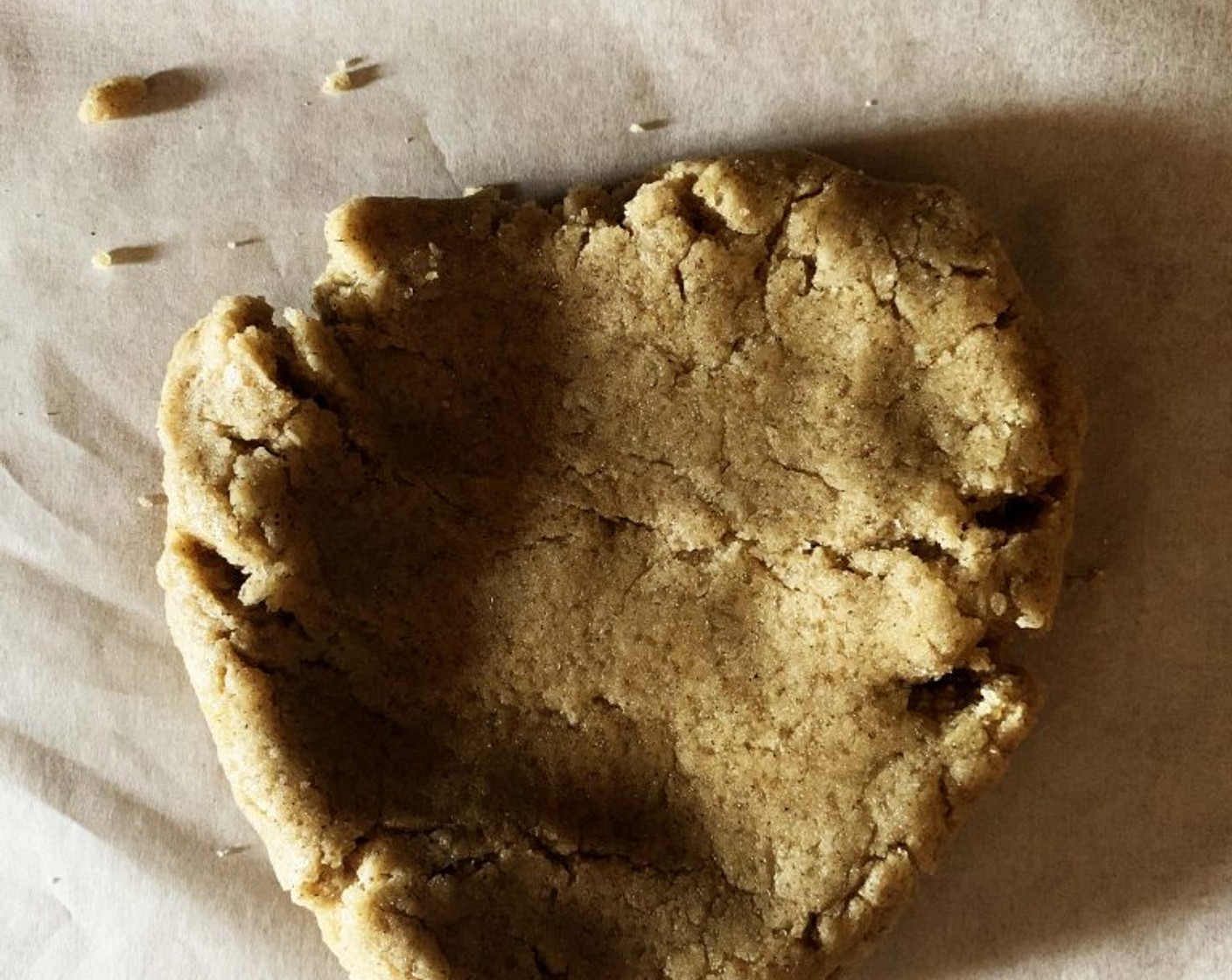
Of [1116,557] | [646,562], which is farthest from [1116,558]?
[646,562]

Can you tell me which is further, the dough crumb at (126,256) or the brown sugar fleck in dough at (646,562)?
the dough crumb at (126,256)

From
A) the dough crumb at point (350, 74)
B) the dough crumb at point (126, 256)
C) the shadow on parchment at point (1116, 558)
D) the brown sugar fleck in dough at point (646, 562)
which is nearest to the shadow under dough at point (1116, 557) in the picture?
the shadow on parchment at point (1116, 558)

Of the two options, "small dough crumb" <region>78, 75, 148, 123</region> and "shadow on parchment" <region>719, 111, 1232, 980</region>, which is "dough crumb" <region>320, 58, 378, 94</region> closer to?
"small dough crumb" <region>78, 75, 148, 123</region>

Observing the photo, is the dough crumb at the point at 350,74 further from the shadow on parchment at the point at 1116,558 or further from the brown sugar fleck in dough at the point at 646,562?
the shadow on parchment at the point at 1116,558

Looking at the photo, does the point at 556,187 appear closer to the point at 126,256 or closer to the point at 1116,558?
the point at 126,256

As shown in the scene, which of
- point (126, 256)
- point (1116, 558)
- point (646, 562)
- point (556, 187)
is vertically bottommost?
point (1116, 558)

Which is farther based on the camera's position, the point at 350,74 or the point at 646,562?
the point at 350,74
